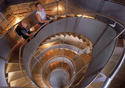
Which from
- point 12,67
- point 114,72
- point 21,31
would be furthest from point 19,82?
point 114,72

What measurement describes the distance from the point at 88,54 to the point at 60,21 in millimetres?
2908

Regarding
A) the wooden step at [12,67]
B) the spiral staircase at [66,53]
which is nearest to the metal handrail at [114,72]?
the spiral staircase at [66,53]

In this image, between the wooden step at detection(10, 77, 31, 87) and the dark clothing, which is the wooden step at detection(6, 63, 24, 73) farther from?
the dark clothing

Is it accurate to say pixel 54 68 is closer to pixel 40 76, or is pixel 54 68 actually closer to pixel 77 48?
pixel 40 76

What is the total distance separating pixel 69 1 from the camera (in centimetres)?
568

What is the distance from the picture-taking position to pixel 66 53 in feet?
24.1

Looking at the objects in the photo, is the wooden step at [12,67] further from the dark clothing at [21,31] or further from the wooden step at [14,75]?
the dark clothing at [21,31]

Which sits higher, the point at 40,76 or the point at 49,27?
the point at 49,27

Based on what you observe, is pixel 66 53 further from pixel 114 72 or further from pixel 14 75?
pixel 114 72

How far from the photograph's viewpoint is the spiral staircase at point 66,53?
2773mm

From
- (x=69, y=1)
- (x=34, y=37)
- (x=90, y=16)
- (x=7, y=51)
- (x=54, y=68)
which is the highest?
(x=69, y=1)

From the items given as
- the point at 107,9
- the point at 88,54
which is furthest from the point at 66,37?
the point at 107,9

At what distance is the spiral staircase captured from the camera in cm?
277

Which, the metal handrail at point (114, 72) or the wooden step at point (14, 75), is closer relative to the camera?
the metal handrail at point (114, 72)
